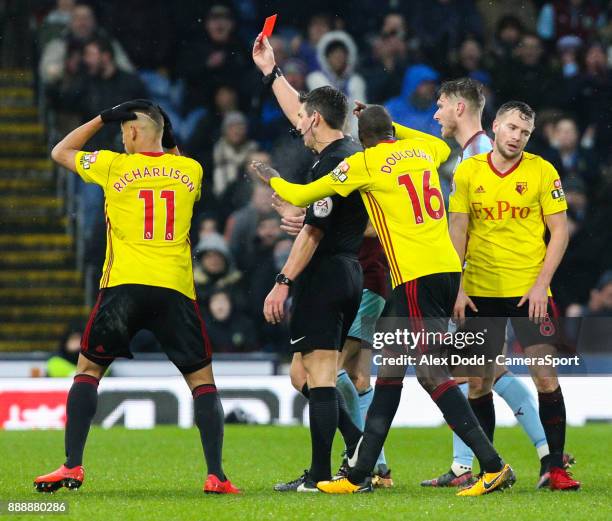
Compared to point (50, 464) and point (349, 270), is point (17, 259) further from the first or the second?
point (349, 270)

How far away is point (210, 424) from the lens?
6.50m

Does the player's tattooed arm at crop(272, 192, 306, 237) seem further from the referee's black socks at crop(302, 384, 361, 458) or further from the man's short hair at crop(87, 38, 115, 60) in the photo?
the man's short hair at crop(87, 38, 115, 60)

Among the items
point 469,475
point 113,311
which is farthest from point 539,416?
point 113,311

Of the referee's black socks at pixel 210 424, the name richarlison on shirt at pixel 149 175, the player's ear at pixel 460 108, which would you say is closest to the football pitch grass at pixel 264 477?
the referee's black socks at pixel 210 424

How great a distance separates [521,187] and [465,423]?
126cm

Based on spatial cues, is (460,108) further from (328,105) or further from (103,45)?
(103,45)

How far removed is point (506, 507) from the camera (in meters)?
5.93

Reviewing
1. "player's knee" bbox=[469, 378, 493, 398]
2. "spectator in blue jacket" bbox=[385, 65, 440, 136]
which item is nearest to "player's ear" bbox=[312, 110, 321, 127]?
"player's knee" bbox=[469, 378, 493, 398]

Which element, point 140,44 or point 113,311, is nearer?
point 113,311

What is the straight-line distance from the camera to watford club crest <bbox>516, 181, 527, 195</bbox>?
679 cm

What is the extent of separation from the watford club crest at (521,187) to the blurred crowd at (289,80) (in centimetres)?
655

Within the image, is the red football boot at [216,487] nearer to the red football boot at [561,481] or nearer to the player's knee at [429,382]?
the player's knee at [429,382]

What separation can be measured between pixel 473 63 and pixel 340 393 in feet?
28.3

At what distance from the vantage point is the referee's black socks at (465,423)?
247 inches
